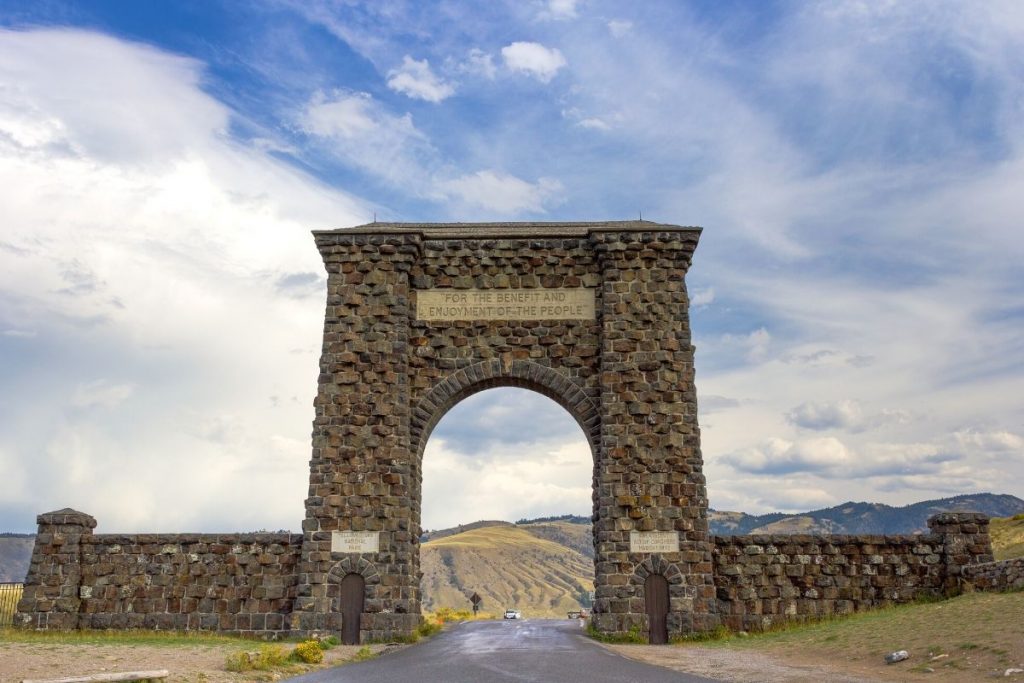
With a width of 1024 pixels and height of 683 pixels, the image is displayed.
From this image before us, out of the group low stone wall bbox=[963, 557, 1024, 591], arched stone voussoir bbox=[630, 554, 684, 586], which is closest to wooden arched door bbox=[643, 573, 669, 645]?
arched stone voussoir bbox=[630, 554, 684, 586]

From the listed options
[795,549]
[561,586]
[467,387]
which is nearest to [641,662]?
[795,549]

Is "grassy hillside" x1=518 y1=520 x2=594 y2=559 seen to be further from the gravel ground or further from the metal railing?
the gravel ground

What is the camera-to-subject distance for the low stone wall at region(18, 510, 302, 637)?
21.0 metres

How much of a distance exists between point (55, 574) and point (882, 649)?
18541mm

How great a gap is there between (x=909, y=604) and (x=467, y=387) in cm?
1189

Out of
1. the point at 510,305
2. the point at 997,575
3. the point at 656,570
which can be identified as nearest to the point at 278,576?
the point at 510,305

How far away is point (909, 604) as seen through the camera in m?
20.8

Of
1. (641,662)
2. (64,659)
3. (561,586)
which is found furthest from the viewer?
(561,586)

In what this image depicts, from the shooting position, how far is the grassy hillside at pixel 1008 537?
2762 centimetres

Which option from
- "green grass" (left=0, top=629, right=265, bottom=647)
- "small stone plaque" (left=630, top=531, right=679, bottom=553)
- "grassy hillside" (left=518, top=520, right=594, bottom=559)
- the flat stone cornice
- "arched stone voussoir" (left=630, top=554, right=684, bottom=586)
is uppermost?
the flat stone cornice

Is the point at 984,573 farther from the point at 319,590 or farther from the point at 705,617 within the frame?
the point at 319,590

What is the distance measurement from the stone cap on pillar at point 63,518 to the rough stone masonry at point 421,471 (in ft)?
0.17

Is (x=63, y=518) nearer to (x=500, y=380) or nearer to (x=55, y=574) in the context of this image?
(x=55, y=574)

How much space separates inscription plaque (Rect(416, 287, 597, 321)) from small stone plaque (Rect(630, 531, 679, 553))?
5.72 m
